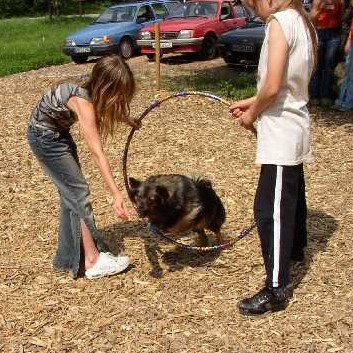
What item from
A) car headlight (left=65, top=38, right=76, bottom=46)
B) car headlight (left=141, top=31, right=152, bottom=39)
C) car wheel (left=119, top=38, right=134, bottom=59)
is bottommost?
car wheel (left=119, top=38, right=134, bottom=59)

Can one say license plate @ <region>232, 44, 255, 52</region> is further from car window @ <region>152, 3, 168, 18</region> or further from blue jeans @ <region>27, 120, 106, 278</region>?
blue jeans @ <region>27, 120, 106, 278</region>

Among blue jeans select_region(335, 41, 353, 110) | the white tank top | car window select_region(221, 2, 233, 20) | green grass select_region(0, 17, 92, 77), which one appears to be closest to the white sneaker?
the white tank top

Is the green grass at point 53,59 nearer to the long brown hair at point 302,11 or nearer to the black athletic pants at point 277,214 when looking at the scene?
the black athletic pants at point 277,214

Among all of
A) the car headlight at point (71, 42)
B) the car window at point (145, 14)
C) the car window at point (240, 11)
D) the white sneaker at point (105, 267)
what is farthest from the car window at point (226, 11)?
the white sneaker at point (105, 267)

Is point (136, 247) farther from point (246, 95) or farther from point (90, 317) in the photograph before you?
point (246, 95)

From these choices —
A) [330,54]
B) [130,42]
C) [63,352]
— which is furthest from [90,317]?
[130,42]

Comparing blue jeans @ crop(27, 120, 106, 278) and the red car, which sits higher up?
blue jeans @ crop(27, 120, 106, 278)

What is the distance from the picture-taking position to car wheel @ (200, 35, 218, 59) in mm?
16703

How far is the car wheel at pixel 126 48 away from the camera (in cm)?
1827

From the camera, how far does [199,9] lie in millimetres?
17641

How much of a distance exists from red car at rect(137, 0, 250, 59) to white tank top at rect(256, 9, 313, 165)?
1290cm

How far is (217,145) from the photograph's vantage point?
815cm

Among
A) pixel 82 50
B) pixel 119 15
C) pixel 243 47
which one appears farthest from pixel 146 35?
pixel 243 47

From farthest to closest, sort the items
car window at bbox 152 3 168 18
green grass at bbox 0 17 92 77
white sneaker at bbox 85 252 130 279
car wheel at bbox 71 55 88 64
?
1. car window at bbox 152 3 168 18
2. car wheel at bbox 71 55 88 64
3. green grass at bbox 0 17 92 77
4. white sneaker at bbox 85 252 130 279
